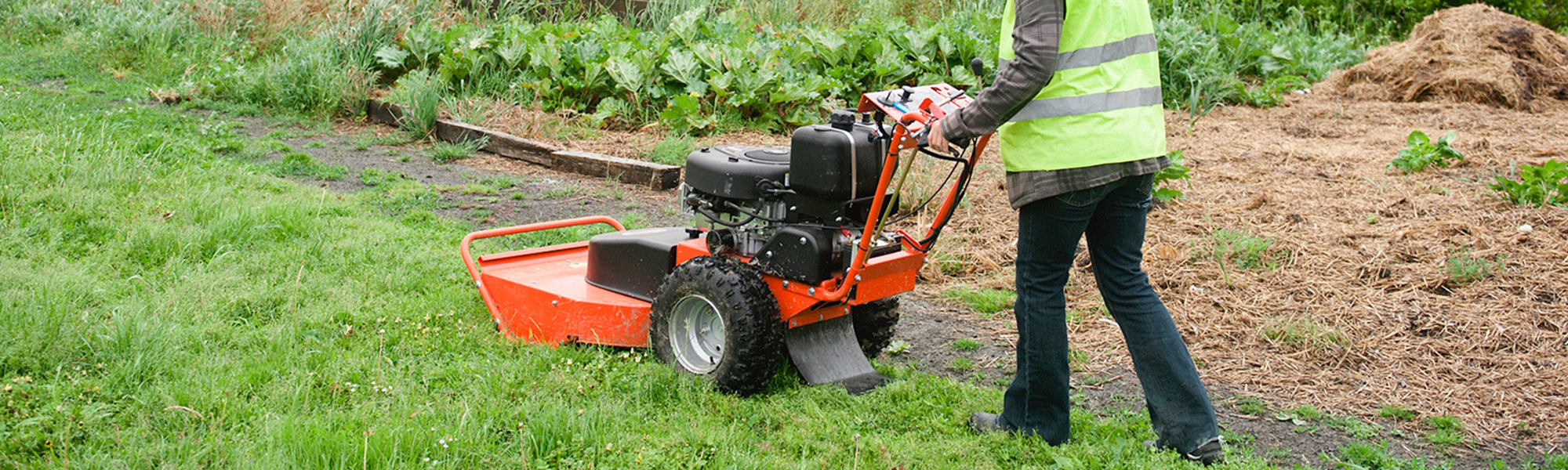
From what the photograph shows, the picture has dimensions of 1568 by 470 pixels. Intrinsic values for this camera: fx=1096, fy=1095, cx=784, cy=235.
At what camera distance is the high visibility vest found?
236cm

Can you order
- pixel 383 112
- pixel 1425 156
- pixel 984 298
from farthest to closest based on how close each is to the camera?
1. pixel 383 112
2. pixel 1425 156
3. pixel 984 298

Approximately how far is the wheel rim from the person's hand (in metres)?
0.91

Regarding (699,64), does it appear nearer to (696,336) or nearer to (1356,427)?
(696,336)

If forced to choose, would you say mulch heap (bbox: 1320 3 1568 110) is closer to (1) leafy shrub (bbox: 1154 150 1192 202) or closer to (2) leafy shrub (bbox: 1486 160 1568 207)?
(2) leafy shrub (bbox: 1486 160 1568 207)

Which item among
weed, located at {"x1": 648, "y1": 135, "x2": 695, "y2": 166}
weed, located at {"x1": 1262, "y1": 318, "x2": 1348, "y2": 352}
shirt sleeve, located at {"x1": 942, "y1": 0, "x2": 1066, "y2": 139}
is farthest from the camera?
weed, located at {"x1": 648, "y1": 135, "x2": 695, "y2": 166}

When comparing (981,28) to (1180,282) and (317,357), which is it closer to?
(1180,282)

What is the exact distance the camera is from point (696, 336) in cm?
321

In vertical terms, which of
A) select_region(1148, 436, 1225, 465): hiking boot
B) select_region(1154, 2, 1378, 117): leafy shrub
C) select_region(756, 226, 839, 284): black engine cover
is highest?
select_region(756, 226, 839, 284): black engine cover

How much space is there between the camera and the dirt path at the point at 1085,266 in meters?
3.01

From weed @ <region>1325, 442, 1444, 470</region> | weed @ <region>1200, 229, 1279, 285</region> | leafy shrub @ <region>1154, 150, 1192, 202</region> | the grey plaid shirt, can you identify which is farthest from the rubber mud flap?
leafy shrub @ <region>1154, 150, 1192, 202</region>

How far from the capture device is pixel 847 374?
3199mm

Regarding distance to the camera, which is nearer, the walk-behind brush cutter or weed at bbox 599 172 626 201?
the walk-behind brush cutter

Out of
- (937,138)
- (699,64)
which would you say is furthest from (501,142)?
(937,138)

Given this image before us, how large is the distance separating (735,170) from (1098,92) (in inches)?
42.9
